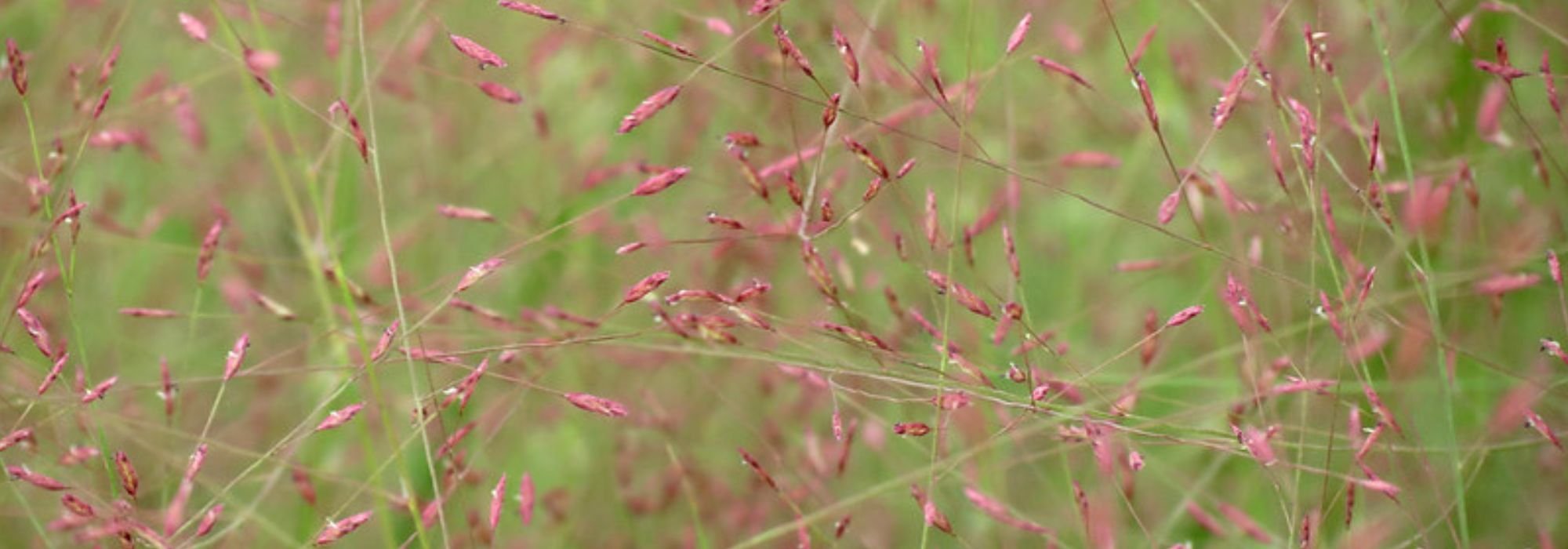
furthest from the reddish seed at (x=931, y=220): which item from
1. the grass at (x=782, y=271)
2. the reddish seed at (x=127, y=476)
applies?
the reddish seed at (x=127, y=476)

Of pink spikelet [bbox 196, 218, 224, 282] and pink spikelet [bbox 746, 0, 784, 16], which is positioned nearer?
pink spikelet [bbox 746, 0, 784, 16]

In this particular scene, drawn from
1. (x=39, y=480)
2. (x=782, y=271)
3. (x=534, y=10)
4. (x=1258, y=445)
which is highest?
(x=534, y=10)

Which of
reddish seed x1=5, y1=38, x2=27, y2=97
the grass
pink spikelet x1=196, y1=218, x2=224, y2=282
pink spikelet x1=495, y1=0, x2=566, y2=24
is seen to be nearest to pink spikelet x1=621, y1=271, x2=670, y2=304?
the grass

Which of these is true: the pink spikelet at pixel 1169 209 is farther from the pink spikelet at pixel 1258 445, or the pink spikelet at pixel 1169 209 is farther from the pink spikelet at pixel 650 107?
the pink spikelet at pixel 650 107

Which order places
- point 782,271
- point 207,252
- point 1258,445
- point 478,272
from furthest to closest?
point 782,271
point 207,252
point 478,272
point 1258,445

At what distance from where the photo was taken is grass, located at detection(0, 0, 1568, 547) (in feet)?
5.61

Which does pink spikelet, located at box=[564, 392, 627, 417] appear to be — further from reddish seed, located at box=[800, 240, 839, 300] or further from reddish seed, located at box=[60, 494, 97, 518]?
reddish seed, located at box=[60, 494, 97, 518]

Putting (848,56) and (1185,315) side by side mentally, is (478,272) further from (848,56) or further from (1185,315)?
(1185,315)

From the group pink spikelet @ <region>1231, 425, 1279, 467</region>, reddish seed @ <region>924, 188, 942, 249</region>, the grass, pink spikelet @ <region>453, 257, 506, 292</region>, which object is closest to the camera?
pink spikelet @ <region>1231, 425, 1279, 467</region>

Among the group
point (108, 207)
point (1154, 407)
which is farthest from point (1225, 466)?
point (108, 207)

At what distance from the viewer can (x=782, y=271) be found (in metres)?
2.32

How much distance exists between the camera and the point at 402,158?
259 centimetres

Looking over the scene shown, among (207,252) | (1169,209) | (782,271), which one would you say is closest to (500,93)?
(207,252)

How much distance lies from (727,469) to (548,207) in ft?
1.61
